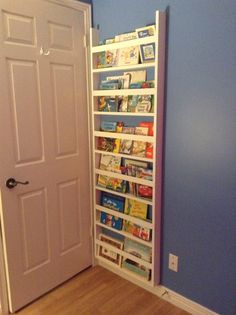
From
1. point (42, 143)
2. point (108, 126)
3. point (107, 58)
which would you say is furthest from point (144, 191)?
point (107, 58)

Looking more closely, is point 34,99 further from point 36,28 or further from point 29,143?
point 36,28

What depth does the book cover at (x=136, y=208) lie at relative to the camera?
198cm

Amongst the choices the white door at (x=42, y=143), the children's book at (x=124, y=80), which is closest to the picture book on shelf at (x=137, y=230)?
the white door at (x=42, y=143)

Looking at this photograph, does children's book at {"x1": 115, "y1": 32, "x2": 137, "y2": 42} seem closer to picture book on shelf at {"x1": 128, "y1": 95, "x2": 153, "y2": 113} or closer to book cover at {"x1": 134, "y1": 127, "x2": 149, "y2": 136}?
picture book on shelf at {"x1": 128, "y1": 95, "x2": 153, "y2": 113}

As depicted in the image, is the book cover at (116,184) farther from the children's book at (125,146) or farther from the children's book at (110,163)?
the children's book at (125,146)

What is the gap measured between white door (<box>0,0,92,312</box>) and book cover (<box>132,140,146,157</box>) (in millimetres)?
457

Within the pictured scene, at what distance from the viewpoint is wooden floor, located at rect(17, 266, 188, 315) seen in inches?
76.0

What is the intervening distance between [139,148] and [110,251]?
0.91 metres

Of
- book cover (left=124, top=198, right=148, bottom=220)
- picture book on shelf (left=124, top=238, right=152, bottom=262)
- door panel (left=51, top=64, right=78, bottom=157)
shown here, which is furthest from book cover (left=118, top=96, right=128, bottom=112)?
picture book on shelf (left=124, top=238, right=152, bottom=262)

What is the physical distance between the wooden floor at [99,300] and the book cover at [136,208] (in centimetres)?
61

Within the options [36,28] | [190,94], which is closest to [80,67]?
[36,28]

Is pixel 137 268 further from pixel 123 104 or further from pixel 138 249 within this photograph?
pixel 123 104

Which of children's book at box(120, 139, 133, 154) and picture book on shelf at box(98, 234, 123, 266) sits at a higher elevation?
children's book at box(120, 139, 133, 154)

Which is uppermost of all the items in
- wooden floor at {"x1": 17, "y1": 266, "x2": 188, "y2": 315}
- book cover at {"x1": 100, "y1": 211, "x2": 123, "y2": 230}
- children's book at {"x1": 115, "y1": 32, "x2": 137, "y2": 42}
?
children's book at {"x1": 115, "y1": 32, "x2": 137, "y2": 42}
